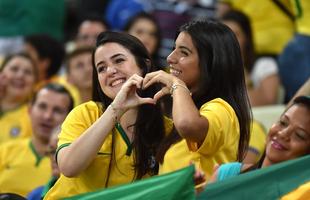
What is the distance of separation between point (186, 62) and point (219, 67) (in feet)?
0.55

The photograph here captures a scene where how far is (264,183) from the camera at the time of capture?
5.28m

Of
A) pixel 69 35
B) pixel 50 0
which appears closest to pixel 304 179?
pixel 50 0

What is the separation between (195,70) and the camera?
18.4 feet

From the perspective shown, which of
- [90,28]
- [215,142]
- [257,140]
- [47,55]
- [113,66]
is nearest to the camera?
[215,142]

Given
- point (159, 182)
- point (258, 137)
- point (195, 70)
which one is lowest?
point (258, 137)

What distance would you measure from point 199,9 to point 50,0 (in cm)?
147

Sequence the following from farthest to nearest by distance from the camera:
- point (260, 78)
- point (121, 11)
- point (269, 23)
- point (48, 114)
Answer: point (121, 11), point (269, 23), point (260, 78), point (48, 114)

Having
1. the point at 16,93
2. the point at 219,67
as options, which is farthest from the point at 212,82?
the point at 16,93

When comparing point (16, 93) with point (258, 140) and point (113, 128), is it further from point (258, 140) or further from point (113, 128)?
point (113, 128)

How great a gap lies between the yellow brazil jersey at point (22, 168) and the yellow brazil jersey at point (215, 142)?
7.19 feet

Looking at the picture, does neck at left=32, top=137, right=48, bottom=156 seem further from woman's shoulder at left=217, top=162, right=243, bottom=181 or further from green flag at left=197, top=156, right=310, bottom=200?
green flag at left=197, top=156, right=310, bottom=200

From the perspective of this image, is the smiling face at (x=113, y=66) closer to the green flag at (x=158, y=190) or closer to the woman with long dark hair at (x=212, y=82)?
the woman with long dark hair at (x=212, y=82)

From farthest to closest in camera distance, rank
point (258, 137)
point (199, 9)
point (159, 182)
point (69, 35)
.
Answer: point (69, 35) < point (199, 9) < point (258, 137) < point (159, 182)

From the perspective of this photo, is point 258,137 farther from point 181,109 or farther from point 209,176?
point 181,109
